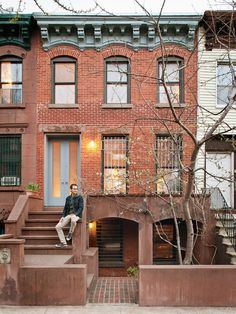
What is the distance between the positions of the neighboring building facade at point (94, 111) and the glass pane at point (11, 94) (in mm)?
39

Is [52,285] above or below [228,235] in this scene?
below

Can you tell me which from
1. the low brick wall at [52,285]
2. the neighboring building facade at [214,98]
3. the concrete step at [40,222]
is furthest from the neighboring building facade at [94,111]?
the low brick wall at [52,285]

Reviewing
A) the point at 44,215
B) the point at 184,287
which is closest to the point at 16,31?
the point at 44,215

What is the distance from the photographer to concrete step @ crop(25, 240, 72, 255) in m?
10.3

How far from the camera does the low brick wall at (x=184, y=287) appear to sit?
26.3 feet

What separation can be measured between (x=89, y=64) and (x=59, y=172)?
4332mm

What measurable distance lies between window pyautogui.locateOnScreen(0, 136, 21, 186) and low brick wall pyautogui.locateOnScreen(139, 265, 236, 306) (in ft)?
25.5

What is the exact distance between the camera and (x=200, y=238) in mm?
12570

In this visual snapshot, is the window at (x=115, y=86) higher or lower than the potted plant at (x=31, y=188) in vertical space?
higher

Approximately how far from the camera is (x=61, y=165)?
47.8 ft

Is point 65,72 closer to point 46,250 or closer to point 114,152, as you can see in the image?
point 114,152

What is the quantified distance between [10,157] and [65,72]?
12.8ft

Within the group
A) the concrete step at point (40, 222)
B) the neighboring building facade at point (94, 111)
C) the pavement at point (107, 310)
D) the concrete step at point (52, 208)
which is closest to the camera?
the pavement at point (107, 310)

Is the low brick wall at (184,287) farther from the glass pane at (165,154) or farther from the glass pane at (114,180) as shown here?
the glass pane at (165,154)
